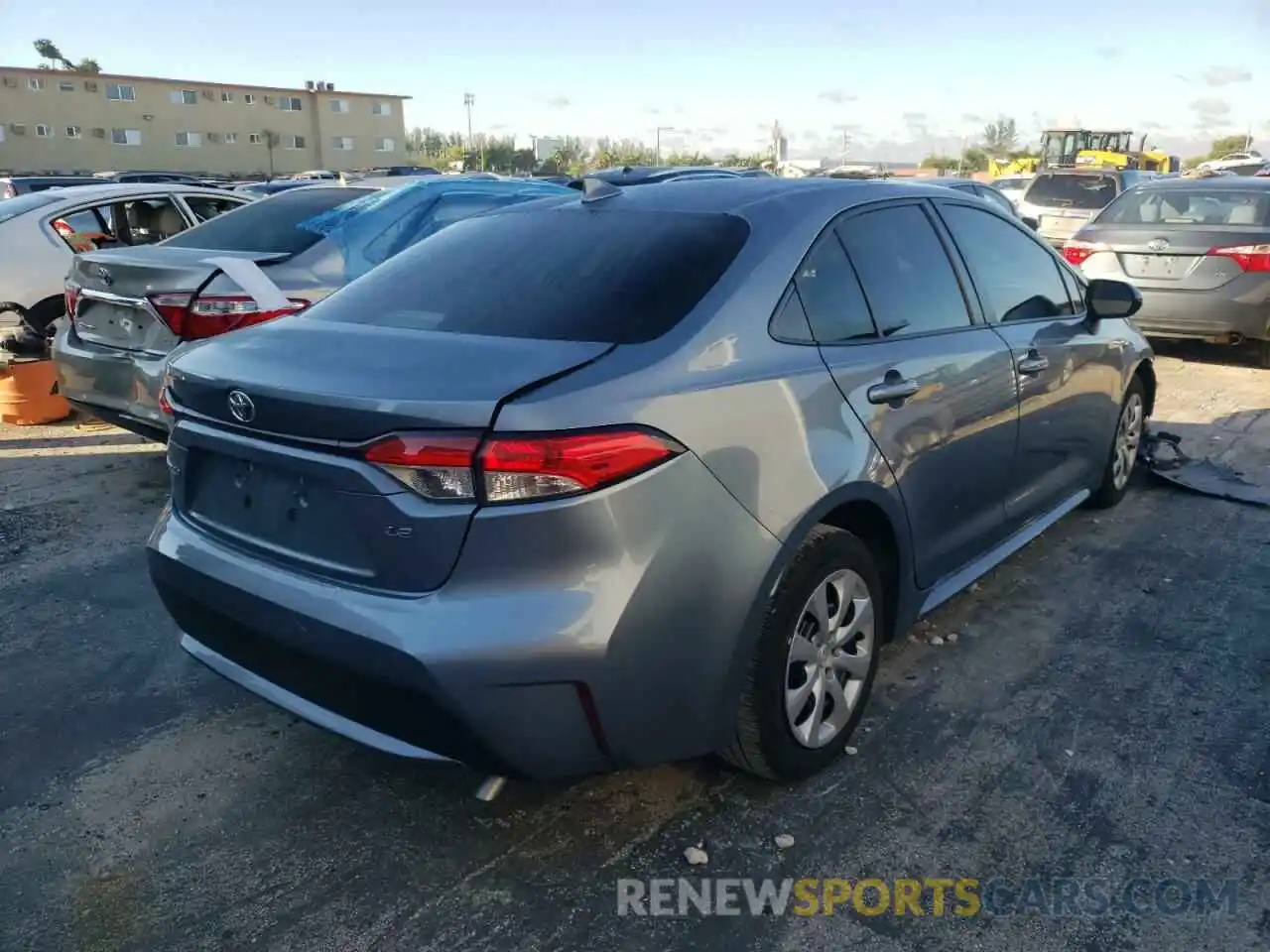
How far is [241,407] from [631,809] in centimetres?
149

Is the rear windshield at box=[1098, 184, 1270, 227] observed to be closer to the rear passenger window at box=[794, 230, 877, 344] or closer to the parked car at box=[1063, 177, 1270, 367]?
the parked car at box=[1063, 177, 1270, 367]

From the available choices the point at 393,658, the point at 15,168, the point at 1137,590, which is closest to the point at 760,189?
the point at 393,658

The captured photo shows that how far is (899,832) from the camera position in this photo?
2748mm

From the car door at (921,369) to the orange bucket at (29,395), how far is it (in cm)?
619

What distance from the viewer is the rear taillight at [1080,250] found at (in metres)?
9.28

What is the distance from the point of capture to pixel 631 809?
286 cm

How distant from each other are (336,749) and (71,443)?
4.67 metres

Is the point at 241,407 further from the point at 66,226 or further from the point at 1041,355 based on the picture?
the point at 66,226

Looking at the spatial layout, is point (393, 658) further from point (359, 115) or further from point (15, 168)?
point (359, 115)

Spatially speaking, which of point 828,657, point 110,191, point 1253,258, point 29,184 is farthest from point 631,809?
point 29,184

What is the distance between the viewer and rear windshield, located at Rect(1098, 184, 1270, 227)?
29.8ft

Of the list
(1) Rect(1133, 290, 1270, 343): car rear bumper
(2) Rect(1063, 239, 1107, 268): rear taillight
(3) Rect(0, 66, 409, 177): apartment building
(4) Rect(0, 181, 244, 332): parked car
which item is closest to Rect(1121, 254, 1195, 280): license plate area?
(1) Rect(1133, 290, 1270, 343): car rear bumper

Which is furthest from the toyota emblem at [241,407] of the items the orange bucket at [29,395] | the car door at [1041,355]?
the orange bucket at [29,395]

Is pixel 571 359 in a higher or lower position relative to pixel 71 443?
higher
